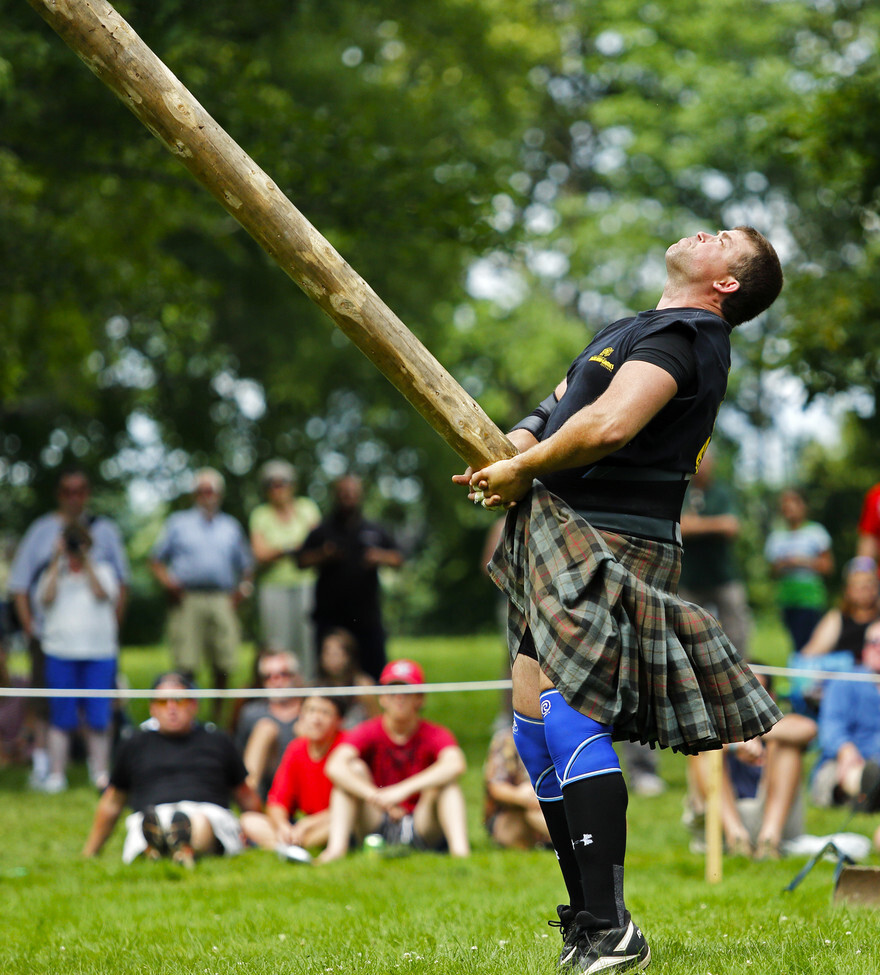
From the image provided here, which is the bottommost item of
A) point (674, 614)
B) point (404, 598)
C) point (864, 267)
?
point (404, 598)

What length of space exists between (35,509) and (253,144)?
45.1 ft

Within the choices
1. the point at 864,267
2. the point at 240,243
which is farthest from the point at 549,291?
the point at 864,267

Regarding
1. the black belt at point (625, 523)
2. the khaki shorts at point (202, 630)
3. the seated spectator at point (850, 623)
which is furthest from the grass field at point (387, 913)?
the khaki shorts at point (202, 630)

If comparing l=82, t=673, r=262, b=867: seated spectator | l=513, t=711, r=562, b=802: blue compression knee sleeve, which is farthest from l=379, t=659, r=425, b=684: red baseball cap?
l=513, t=711, r=562, b=802: blue compression knee sleeve

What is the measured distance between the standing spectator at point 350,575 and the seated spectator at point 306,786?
2.78 m

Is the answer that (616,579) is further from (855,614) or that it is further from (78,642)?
(78,642)

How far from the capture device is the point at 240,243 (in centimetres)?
1377

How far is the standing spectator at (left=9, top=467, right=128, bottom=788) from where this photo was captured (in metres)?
9.19

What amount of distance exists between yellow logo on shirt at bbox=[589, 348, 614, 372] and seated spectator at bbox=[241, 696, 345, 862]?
13.4 ft

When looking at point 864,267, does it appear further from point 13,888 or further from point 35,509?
point 35,509

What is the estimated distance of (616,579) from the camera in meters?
3.22

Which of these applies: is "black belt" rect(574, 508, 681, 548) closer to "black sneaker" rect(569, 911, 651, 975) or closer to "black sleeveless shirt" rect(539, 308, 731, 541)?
"black sleeveless shirt" rect(539, 308, 731, 541)

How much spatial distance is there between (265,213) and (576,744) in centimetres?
161

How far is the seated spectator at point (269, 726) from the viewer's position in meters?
7.71
